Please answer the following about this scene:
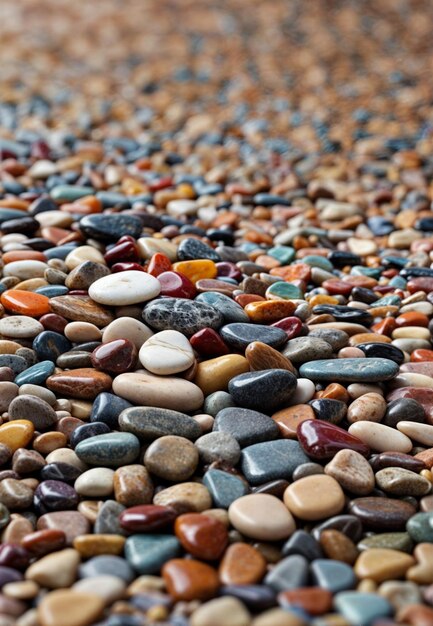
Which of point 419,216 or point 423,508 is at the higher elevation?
point 419,216

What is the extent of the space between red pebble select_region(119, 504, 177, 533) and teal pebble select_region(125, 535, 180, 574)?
18 mm

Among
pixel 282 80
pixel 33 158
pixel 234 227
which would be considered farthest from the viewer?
pixel 282 80

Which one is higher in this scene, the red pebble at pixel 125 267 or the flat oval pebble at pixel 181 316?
the red pebble at pixel 125 267

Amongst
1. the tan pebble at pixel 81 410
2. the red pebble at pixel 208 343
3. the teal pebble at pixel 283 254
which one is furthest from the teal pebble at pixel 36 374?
the teal pebble at pixel 283 254

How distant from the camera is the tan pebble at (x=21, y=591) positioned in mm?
1288

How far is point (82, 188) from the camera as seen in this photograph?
3.06m

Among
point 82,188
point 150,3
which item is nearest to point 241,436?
point 82,188

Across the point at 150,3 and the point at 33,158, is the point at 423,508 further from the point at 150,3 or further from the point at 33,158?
the point at 150,3

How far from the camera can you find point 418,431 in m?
1.78

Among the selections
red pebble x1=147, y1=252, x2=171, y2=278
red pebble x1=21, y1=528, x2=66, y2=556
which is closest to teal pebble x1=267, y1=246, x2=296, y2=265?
red pebble x1=147, y1=252, x2=171, y2=278

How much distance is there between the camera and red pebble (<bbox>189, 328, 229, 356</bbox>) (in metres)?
1.93

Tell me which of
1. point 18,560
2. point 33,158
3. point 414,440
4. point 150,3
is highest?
point 150,3

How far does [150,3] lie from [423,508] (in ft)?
20.2

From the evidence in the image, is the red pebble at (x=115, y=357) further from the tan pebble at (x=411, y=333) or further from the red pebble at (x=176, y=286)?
the tan pebble at (x=411, y=333)
